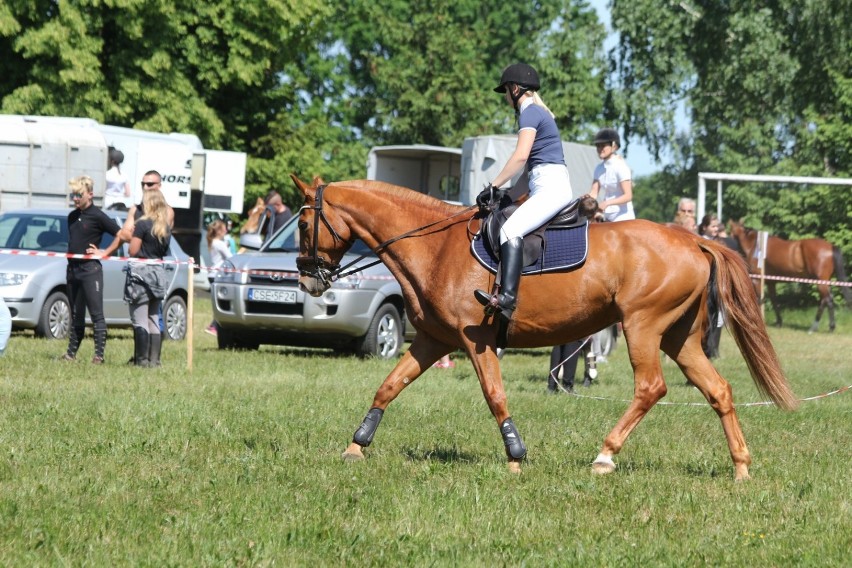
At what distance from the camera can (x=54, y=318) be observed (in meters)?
18.0

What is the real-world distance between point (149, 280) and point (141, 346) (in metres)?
0.74

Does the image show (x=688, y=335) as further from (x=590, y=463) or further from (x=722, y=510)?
(x=722, y=510)

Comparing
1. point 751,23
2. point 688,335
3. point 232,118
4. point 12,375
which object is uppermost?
point 751,23

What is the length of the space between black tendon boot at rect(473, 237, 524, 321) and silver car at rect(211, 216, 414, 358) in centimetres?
803

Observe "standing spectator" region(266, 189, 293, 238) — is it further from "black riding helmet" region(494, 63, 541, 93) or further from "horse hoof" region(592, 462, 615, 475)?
"horse hoof" region(592, 462, 615, 475)

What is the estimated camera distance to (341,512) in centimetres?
707

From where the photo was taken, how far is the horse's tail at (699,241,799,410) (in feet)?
29.8

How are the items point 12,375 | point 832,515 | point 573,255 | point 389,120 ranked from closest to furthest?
1. point 832,515
2. point 573,255
3. point 12,375
4. point 389,120

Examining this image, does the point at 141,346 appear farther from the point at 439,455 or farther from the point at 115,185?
the point at 115,185

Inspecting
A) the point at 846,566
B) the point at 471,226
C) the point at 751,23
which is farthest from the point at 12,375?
the point at 751,23

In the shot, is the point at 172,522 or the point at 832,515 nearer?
the point at 172,522

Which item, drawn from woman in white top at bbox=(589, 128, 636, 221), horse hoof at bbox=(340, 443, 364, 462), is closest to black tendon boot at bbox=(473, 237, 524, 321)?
horse hoof at bbox=(340, 443, 364, 462)

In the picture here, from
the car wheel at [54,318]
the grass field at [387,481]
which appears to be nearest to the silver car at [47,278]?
the car wheel at [54,318]

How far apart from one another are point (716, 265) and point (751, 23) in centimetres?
3524
